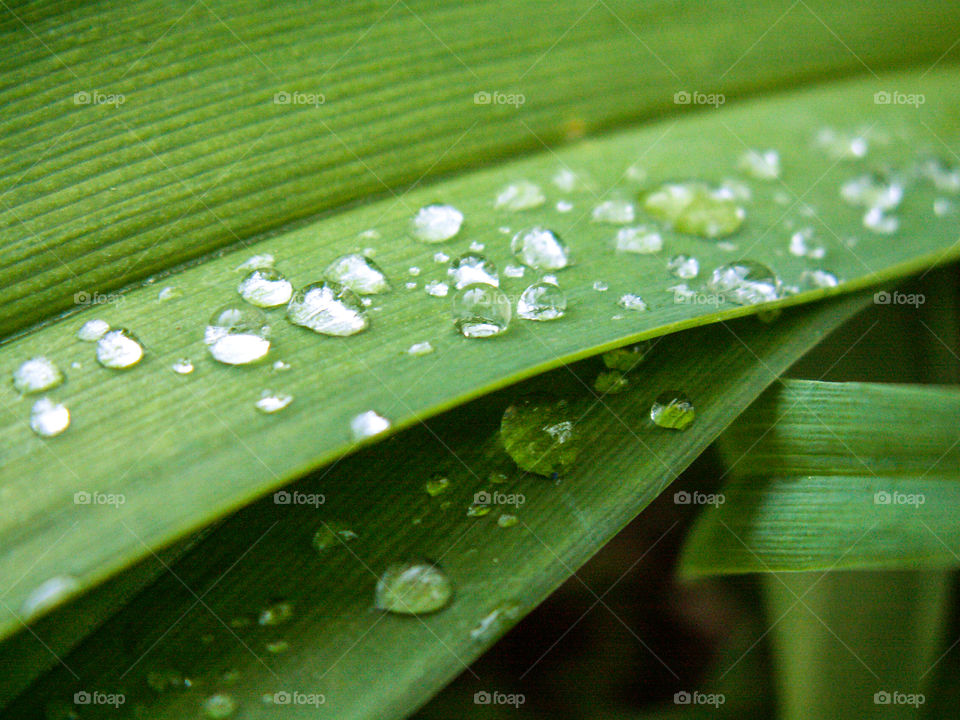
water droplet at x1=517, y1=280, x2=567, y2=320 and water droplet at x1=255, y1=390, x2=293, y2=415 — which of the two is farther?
water droplet at x1=517, y1=280, x2=567, y2=320

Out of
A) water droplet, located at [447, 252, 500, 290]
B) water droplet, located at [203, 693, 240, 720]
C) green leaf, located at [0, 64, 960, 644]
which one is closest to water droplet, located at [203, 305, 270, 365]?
green leaf, located at [0, 64, 960, 644]

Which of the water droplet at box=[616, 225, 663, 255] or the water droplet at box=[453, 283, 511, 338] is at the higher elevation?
the water droplet at box=[616, 225, 663, 255]

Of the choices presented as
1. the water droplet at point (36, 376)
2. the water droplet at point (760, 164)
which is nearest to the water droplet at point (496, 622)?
the water droplet at point (36, 376)

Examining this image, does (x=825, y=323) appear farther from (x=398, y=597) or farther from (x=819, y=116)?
(x=398, y=597)

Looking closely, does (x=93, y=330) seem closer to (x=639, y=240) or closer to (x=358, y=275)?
(x=358, y=275)

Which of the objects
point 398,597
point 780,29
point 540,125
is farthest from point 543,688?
point 780,29

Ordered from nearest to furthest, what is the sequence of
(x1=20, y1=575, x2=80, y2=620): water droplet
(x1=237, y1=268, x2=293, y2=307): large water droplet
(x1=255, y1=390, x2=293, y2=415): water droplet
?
(x1=20, y1=575, x2=80, y2=620): water droplet, (x1=255, y1=390, x2=293, y2=415): water droplet, (x1=237, y1=268, x2=293, y2=307): large water droplet

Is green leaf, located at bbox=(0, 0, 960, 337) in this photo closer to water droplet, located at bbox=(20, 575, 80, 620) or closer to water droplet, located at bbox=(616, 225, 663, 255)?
water droplet, located at bbox=(616, 225, 663, 255)
